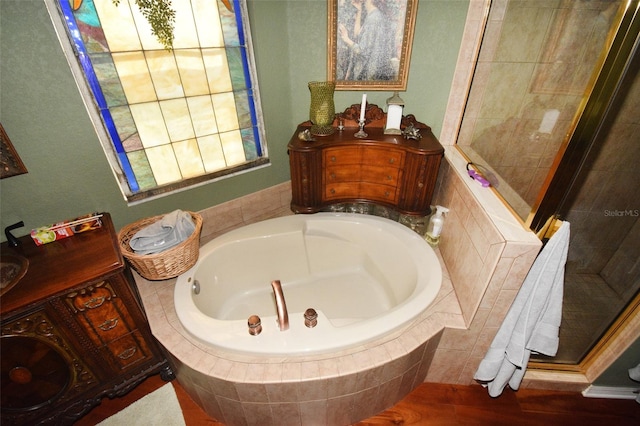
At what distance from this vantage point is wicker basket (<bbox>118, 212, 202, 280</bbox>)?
146 centimetres

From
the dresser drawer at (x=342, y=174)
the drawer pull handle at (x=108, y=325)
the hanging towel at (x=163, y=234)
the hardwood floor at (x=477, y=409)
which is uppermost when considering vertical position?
the dresser drawer at (x=342, y=174)

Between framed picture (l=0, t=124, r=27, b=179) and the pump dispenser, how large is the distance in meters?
2.25

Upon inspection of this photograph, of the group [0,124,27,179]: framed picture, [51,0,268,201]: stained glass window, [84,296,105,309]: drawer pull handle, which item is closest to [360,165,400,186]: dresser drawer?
[51,0,268,201]: stained glass window

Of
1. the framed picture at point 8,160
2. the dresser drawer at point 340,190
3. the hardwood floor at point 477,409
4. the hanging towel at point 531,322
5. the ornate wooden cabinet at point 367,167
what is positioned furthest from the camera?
the dresser drawer at point 340,190

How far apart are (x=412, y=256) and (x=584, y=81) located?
1.13 meters

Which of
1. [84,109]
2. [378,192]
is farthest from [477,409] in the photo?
[84,109]

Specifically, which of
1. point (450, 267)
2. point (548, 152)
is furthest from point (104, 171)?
Answer: point (548, 152)

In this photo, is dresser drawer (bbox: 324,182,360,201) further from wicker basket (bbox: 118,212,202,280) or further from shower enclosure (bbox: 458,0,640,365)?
wicker basket (bbox: 118,212,202,280)

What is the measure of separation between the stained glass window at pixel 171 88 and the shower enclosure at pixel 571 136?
62.4 inches

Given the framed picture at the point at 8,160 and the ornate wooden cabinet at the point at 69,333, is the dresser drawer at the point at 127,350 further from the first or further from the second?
the framed picture at the point at 8,160

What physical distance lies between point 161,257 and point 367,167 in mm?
1384

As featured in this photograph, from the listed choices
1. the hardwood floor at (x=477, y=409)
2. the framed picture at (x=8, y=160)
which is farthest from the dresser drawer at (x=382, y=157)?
the framed picture at (x=8, y=160)

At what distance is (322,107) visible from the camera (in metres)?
1.97

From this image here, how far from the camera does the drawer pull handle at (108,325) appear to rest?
1.32m
